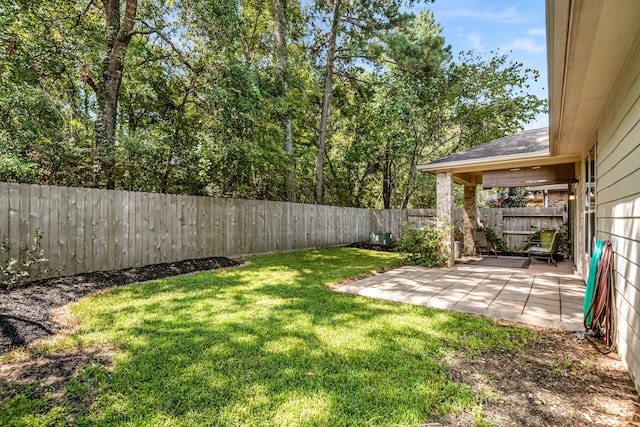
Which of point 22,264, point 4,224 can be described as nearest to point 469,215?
point 22,264

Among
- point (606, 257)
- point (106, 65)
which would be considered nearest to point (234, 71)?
point (106, 65)

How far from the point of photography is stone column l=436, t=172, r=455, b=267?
6930 millimetres

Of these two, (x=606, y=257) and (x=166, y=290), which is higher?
(x=606, y=257)

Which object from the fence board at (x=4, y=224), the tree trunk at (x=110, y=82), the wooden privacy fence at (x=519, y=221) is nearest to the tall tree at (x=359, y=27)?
the wooden privacy fence at (x=519, y=221)

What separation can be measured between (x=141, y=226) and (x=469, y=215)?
8813 millimetres

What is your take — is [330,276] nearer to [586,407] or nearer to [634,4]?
[586,407]

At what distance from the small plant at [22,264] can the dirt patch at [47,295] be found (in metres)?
0.14

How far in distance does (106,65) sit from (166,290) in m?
4.75

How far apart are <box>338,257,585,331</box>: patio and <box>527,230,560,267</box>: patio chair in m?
0.87

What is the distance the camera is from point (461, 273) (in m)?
6.06

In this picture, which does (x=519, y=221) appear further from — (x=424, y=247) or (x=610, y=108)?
(x=610, y=108)

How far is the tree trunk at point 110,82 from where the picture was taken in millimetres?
5824

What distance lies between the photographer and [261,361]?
2.38 meters

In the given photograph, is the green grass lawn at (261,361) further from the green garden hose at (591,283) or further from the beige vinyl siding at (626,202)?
the beige vinyl siding at (626,202)
